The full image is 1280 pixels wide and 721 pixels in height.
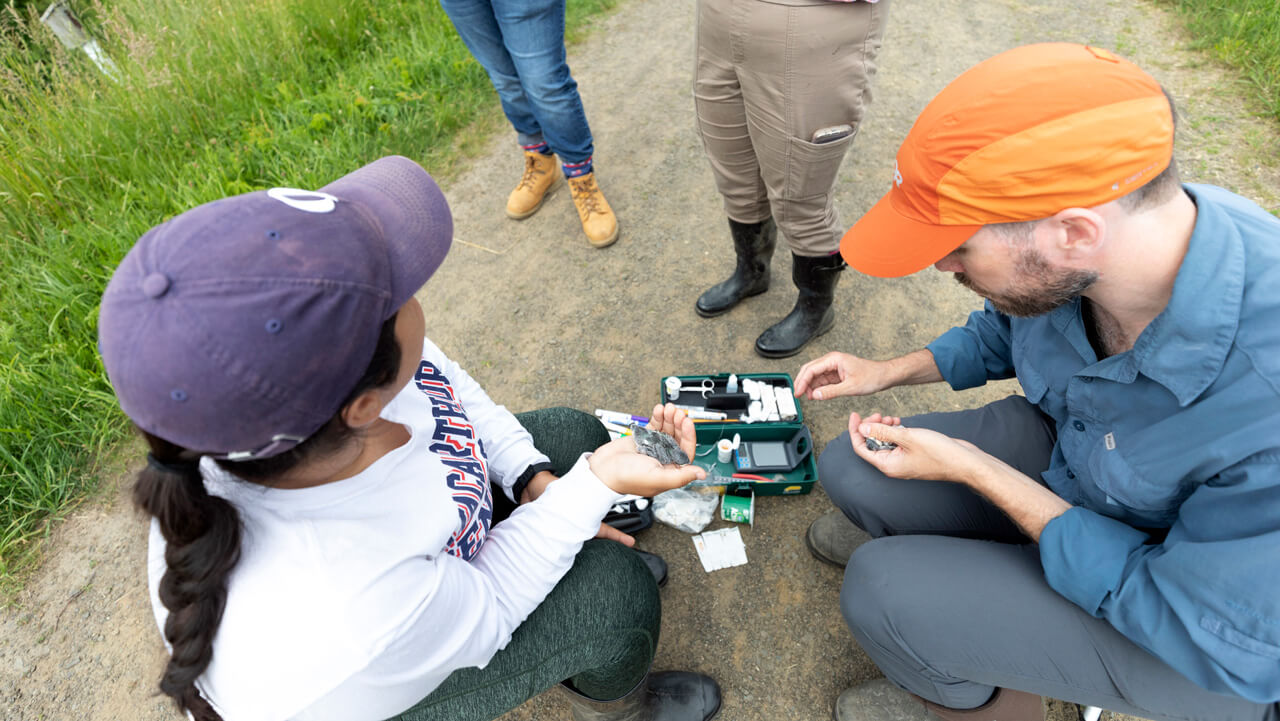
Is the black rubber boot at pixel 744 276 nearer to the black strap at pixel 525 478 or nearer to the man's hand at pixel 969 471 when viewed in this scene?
the man's hand at pixel 969 471

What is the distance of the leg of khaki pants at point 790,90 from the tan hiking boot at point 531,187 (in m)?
1.51

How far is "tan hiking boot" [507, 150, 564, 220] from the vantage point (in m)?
3.79

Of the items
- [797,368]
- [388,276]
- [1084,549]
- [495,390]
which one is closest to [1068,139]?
[1084,549]

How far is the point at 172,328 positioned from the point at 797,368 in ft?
8.26

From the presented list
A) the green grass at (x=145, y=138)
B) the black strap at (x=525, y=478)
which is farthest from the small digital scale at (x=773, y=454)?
the green grass at (x=145, y=138)

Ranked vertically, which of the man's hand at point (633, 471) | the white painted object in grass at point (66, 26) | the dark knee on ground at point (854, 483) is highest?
the white painted object in grass at point (66, 26)

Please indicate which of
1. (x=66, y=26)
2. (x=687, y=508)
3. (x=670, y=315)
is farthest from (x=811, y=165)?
(x=66, y=26)

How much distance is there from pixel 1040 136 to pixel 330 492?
1508 millimetres

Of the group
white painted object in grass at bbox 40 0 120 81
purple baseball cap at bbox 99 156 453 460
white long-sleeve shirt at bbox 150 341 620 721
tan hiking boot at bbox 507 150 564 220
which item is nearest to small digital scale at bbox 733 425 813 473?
white long-sleeve shirt at bbox 150 341 620 721

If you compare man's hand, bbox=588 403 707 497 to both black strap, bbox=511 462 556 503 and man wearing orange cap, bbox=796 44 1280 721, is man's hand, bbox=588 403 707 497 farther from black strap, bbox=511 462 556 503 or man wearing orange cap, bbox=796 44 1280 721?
man wearing orange cap, bbox=796 44 1280 721

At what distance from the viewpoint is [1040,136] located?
1.20m

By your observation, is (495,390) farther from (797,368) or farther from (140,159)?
(140,159)

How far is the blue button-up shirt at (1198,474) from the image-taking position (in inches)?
46.5

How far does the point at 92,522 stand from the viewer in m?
2.63
